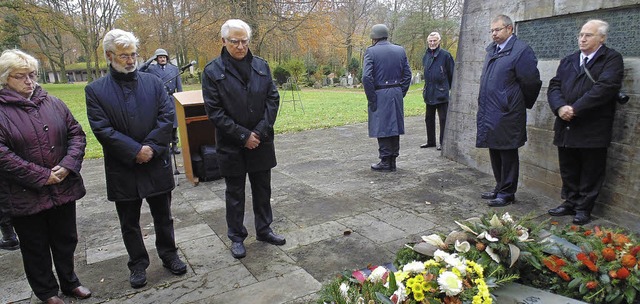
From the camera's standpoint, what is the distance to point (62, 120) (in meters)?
3.12

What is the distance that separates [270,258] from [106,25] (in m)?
36.0

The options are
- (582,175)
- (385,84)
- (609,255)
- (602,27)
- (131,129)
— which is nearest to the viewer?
(609,255)

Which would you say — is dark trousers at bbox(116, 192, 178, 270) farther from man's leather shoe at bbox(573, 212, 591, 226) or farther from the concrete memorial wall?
the concrete memorial wall

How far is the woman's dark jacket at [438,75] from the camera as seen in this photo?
758 cm

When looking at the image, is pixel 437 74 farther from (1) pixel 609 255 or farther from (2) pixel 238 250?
(1) pixel 609 255

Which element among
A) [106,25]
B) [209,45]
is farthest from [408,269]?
[106,25]

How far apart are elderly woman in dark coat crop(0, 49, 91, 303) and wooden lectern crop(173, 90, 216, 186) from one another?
115 inches

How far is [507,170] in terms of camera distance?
4863 millimetres

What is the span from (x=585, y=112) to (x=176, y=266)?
3.78 meters

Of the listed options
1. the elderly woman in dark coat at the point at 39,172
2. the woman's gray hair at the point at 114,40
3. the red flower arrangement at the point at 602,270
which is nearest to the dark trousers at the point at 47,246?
the elderly woman in dark coat at the point at 39,172

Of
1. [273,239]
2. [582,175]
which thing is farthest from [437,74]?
[273,239]

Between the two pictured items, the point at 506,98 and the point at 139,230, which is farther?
the point at 506,98

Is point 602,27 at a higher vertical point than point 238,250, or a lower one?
higher

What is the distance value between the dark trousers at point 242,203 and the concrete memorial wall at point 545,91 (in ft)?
10.6
